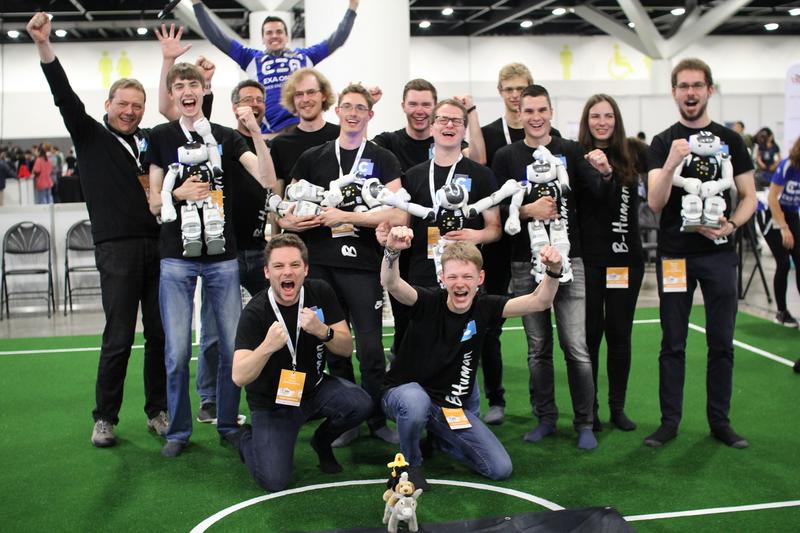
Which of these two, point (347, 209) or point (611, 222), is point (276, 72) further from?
point (611, 222)

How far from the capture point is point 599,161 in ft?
14.7

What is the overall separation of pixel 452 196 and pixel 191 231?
1.33 m

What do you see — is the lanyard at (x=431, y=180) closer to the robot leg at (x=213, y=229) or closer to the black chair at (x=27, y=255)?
the robot leg at (x=213, y=229)

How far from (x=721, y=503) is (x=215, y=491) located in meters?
2.35

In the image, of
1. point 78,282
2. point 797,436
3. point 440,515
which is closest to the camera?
point 440,515

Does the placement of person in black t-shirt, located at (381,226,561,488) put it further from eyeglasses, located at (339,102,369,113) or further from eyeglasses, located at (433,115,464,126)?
eyeglasses, located at (339,102,369,113)

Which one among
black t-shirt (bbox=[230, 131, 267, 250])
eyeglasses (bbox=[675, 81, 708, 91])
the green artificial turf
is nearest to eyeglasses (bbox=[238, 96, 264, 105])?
black t-shirt (bbox=[230, 131, 267, 250])

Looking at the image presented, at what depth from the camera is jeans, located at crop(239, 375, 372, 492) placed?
4176 millimetres

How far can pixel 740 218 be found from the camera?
4.54 metres

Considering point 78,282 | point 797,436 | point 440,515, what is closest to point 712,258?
point 797,436

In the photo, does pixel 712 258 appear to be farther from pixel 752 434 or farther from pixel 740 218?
pixel 752 434

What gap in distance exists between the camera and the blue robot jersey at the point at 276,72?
6180 mm

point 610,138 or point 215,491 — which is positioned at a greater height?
point 610,138

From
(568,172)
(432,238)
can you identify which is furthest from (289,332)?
(568,172)
